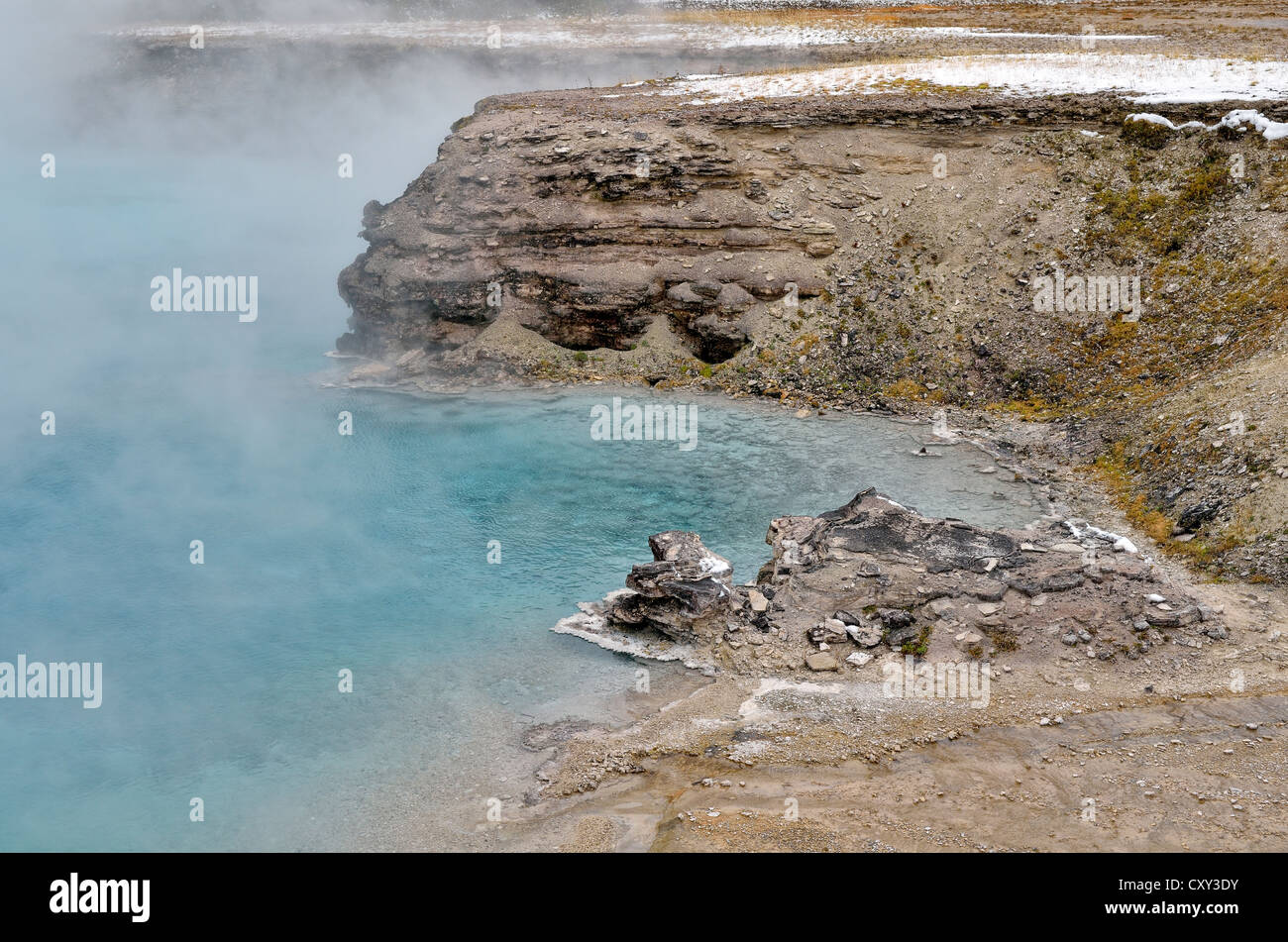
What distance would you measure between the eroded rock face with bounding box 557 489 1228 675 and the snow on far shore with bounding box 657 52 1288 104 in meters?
21.2

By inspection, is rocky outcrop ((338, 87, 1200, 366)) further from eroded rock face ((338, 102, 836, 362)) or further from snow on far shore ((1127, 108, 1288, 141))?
snow on far shore ((1127, 108, 1288, 141))

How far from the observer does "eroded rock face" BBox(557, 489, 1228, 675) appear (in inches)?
839

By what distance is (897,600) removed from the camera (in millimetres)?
22375

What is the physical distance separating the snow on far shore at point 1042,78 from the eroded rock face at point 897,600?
21.2m

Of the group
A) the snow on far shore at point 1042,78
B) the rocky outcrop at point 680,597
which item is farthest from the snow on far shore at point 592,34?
the rocky outcrop at point 680,597

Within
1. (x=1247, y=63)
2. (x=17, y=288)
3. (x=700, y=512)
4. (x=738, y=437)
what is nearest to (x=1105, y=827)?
(x=700, y=512)

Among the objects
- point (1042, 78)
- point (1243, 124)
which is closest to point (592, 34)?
point (1042, 78)

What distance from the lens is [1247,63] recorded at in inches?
1515

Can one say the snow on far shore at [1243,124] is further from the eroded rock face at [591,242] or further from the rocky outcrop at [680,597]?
the rocky outcrop at [680,597]

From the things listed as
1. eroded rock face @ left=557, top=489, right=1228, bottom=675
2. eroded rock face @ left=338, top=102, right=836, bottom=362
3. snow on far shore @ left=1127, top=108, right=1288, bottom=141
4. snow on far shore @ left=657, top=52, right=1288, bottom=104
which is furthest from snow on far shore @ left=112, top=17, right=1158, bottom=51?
eroded rock face @ left=557, top=489, right=1228, bottom=675

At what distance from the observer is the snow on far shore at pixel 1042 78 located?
121 ft

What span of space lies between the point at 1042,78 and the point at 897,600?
26.9 metres

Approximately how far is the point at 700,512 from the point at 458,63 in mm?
45370

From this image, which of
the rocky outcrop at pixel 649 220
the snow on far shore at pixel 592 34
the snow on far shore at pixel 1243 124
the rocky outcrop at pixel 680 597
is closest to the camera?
the rocky outcrop at pixel 680 597
